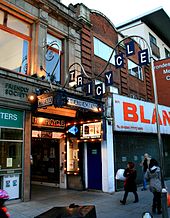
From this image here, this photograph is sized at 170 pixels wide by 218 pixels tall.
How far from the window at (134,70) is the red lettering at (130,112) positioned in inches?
253

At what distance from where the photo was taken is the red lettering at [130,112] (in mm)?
13719

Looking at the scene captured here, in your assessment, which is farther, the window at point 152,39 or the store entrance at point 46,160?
the window at point 152,39

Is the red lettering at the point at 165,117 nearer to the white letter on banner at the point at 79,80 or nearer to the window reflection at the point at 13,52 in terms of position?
the white letter on banner at the point at 79,80

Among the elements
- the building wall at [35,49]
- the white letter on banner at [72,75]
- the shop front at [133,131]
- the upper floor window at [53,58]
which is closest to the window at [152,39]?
the shop front at [133,131]

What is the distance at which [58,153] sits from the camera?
553 inches

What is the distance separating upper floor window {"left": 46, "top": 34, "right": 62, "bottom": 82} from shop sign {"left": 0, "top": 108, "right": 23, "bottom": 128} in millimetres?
2502

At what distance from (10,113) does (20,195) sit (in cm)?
322

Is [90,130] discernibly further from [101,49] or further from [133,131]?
[101,49]

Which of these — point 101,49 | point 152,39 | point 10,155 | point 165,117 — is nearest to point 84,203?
point 10,155

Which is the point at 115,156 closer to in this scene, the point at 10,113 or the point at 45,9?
the point at 10,113

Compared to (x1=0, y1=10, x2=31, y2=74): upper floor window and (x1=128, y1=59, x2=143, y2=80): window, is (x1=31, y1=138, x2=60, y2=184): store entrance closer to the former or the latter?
(x1=0, y1=10, x2=31, y2=74): upper floor window

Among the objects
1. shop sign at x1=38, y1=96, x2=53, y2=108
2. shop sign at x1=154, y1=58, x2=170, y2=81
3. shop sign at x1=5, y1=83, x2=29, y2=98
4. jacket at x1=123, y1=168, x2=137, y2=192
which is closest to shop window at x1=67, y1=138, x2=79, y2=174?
jacket at x1=123, y1=168, x2=137, y2=192

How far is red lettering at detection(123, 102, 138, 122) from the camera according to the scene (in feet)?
45.0

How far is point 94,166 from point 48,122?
3.22 metres
